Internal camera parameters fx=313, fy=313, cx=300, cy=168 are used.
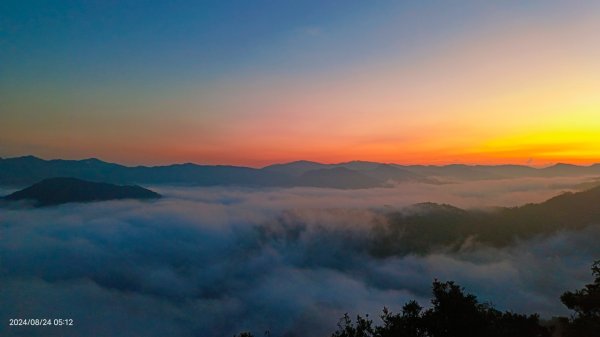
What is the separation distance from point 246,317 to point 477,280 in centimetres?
14210

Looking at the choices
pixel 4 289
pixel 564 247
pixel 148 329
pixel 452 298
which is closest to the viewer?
pixel 452 298

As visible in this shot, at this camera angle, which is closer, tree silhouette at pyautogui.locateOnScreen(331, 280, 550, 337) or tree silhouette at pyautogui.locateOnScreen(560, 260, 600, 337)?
tree silhouette at pyautogui.locateOnScreen(560, 260, 600, 337)

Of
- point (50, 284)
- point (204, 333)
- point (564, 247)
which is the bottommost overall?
point (204, 333)

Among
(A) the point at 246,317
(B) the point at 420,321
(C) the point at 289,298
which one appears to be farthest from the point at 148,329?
(B) the point at 420,321

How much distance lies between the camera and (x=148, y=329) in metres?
169

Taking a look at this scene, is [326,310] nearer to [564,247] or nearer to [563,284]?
[563,284]

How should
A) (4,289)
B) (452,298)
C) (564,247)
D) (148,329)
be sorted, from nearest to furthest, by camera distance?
(452,298)
(148,329)
(4,289)
(564,247)

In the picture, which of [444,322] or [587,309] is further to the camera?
[587,309]

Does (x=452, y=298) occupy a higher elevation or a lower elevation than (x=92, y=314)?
higher

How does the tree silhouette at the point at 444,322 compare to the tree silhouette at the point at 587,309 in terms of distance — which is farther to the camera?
the tree silhouette at the point at 444,322

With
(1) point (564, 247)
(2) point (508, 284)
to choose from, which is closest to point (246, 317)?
(2) point (508, 284)

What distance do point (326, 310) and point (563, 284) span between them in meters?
132

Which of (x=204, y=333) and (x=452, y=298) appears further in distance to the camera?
(x=204, y=333)

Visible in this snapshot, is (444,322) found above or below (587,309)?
above
